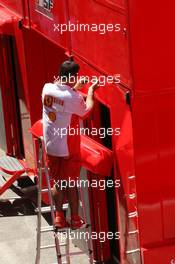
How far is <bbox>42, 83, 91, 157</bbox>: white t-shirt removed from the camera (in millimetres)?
8055

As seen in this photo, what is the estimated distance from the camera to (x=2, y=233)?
35.4 feet

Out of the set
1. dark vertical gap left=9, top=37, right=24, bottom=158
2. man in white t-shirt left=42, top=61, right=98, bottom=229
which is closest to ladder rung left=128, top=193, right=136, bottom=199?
man in white t-shirt left=42, top=61, right=98, bottom=229

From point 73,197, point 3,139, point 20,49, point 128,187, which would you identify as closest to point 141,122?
point 128,187

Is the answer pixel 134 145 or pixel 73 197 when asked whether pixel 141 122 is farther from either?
pixel 73 197

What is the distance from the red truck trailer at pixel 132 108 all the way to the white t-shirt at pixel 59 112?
1.03 ft

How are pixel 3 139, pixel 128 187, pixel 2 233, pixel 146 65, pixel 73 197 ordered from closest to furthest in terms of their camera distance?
pixel 146 65 → pixel 128 187 → pixel 73 197 → pixel 2 233 → pixel 3 139

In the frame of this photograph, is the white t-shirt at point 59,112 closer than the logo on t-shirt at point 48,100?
Yes

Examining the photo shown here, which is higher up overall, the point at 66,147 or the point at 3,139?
the point at 66,147

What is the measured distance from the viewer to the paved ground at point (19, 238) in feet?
32.7

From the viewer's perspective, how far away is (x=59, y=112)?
8.15m

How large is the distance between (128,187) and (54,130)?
3.09 ft

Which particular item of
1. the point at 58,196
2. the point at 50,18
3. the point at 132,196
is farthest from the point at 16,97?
the point at 132,196

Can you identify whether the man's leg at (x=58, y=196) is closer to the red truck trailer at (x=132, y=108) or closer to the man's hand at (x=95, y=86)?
the red truck trailer at (x=132, y=108)

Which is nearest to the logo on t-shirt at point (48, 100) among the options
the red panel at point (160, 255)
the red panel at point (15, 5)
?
the red panel at point (160, 255)
